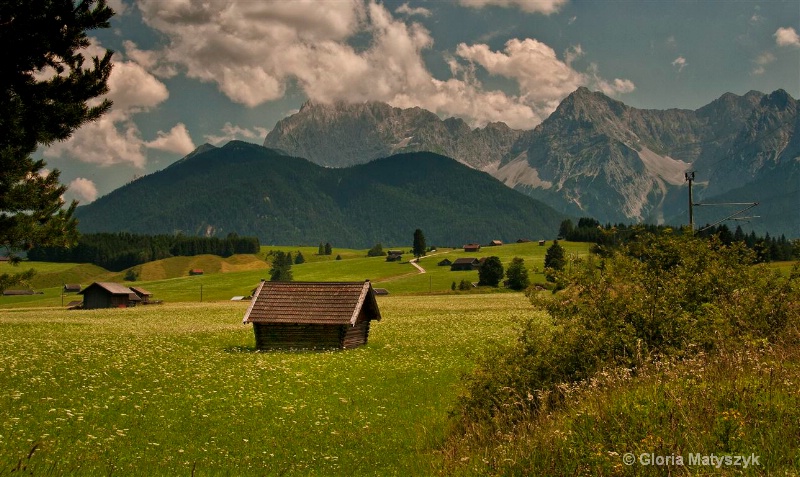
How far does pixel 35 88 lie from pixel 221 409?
1025 centimetres

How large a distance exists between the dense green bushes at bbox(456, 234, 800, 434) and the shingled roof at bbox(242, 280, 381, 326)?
17.6 m

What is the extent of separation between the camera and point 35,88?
1504 centimetres

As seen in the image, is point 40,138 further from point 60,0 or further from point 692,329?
point 692,329

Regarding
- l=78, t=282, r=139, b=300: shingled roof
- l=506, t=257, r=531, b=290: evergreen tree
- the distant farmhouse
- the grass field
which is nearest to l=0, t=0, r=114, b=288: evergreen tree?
the grass field

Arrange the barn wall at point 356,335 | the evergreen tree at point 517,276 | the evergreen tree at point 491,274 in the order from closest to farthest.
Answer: the barn wall at point 356,335 → the evergreen tree at point 517,276 → the evergreen tree at point 491,274

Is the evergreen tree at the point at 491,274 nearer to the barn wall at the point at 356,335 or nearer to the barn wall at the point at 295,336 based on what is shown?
the barn wall at the point at 356,335

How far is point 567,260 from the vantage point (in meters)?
18.7

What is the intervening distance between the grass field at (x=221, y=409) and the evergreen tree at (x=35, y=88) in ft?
19.1

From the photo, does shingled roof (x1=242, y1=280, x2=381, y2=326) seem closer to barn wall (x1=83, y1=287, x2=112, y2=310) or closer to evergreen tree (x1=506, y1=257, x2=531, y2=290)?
barn wall (x1=83, y1=287, x2=112, y2=310)

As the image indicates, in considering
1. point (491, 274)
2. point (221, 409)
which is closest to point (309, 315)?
point (221, 409)

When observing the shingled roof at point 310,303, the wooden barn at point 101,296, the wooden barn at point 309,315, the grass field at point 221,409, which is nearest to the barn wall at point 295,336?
the wooden barn at point 309,315

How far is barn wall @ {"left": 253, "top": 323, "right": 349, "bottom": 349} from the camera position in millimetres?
33344

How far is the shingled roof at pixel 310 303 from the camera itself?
32875mm

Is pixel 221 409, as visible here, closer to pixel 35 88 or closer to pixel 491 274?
pixel 35 88
